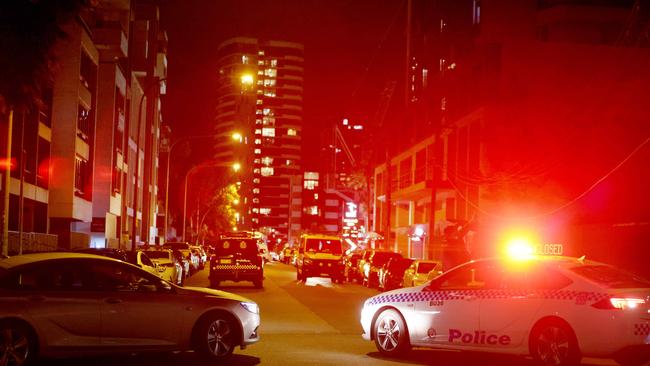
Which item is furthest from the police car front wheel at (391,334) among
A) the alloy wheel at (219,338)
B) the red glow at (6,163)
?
the red glow at (6,163)

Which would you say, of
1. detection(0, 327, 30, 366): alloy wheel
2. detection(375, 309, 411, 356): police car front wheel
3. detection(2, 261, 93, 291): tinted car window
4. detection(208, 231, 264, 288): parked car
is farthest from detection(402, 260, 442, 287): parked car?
detection(0, 327, 30, 366): alloy wheel

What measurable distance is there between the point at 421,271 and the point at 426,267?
1.12 feet

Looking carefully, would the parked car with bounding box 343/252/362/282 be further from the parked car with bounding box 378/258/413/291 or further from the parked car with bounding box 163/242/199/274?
the parked car with bounding box 378/258/413/291

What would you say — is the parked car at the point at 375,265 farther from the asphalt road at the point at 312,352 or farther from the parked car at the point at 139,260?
the asphalt road at the point at 312,352

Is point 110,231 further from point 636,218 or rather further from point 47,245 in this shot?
point 636,218

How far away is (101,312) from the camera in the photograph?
35.6 ft

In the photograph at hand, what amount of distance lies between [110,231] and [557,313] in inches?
2086

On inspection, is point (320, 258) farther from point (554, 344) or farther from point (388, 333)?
point (554, 344)

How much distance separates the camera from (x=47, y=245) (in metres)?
34.9

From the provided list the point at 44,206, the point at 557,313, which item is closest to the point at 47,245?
the point at 44,206

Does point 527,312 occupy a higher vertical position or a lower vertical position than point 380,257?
higher

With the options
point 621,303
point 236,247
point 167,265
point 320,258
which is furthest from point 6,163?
point 320,258

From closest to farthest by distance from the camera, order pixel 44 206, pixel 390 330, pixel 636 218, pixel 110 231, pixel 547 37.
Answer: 1. pixel 390 330
2. pixel 636 218
3. pixel 44 206
4. pixel 547 37
5. pixel 110 231

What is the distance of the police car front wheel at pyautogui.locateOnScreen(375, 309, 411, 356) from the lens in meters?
12.4
